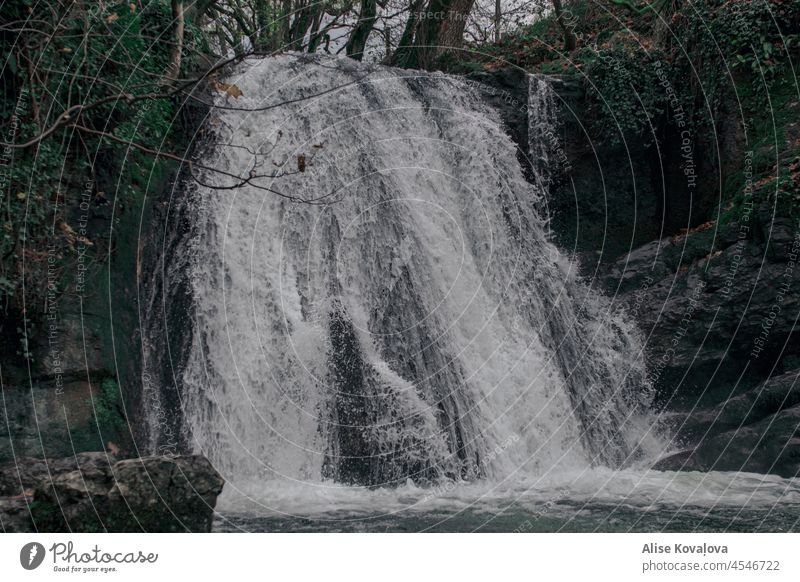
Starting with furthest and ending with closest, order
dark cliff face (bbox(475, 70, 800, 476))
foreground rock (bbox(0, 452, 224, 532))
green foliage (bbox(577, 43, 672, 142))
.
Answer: green foliage (bbox(577, 43, 672, 142)) < dark cliff face (bbox(475, 70, 800, 476)) < foreground rock (bbox(0, 452, 224, 532))

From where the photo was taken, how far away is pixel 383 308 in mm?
10023

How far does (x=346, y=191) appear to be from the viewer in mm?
10781

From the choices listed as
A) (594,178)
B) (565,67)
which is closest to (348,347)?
(594,178)

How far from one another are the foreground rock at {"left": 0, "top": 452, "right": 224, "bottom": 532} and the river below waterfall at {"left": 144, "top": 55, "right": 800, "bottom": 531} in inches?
20.7

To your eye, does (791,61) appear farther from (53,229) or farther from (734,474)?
(53,229)

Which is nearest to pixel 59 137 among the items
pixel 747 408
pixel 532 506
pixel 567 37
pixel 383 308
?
pixel 383 308

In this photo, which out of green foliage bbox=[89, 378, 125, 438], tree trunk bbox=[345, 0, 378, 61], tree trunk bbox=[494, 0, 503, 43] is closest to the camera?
green foliage bbox=[89, 378, 125, 438]

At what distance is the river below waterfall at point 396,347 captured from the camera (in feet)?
27.2

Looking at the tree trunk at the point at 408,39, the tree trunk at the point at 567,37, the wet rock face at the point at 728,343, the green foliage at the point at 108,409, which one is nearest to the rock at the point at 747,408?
the wet rock face at the point at 728,343

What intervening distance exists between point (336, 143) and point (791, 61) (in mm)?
6782

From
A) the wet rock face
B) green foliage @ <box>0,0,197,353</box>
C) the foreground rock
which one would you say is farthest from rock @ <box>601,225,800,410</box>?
green foliage @ <box>0,0,197,353</box>

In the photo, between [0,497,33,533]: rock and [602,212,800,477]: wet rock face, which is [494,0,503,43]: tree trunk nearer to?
[602,212,800,477]: wet rock face

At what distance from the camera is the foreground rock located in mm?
6156

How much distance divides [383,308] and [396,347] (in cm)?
57
